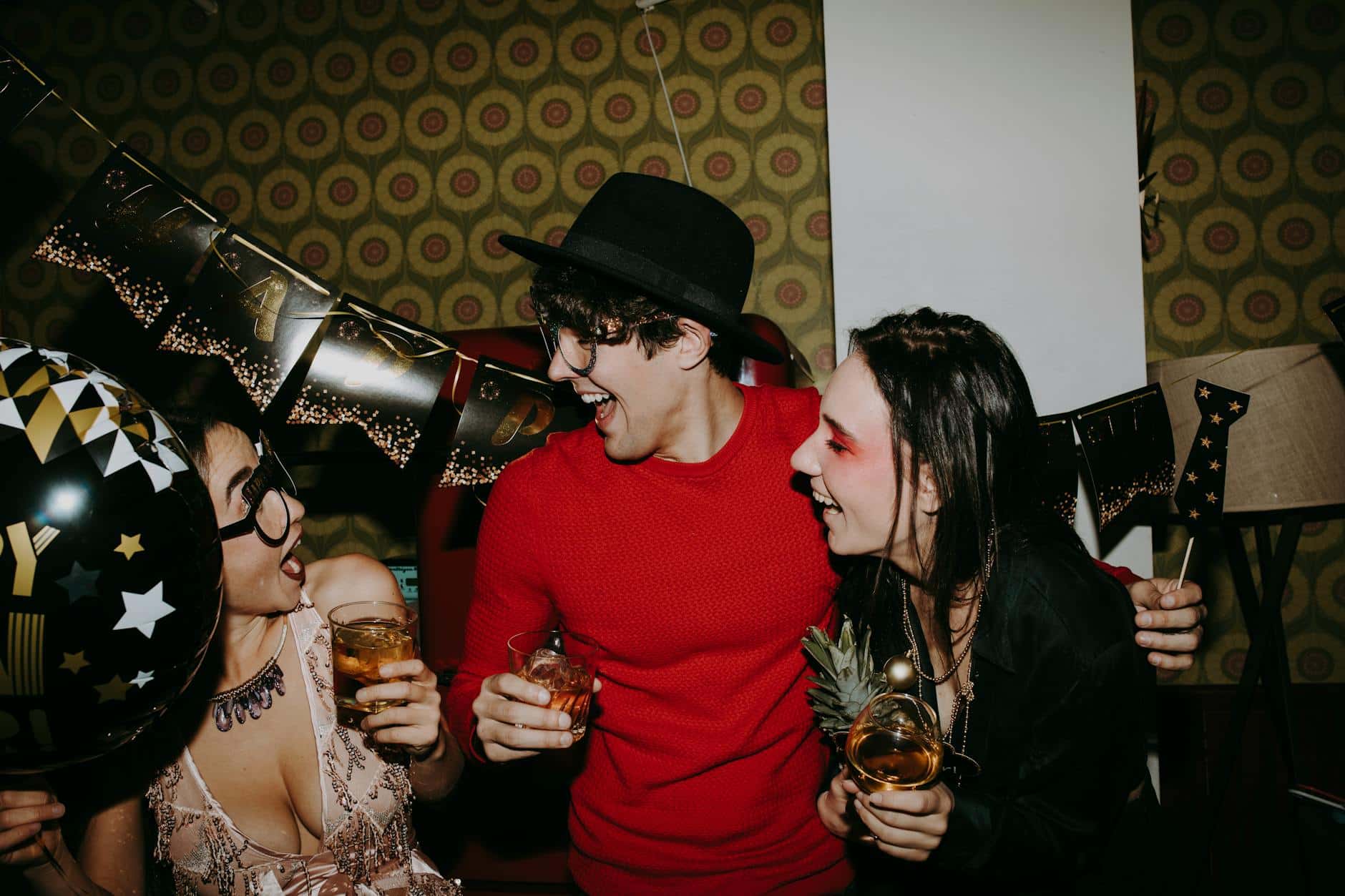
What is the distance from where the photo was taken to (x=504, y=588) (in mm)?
1712

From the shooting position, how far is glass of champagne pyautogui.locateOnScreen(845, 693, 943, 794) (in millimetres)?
1196

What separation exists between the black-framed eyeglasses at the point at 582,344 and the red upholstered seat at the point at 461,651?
427mm

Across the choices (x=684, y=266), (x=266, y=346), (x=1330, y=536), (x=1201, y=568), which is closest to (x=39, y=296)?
(x=266, y=346)

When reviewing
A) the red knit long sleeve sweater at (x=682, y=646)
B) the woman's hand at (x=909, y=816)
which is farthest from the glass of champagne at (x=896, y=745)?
the red knit long sleeve sweater at (x=682, y=646)

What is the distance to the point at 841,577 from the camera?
1.72 m

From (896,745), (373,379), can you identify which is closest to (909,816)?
(896,745)

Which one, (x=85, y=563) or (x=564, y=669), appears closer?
(x=85, y=563)

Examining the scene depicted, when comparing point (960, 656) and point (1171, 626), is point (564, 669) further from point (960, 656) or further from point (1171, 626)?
point (1171, 626)

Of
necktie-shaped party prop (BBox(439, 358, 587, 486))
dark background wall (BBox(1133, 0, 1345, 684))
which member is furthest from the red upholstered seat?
dark background wall (BBox(1133, 0, 1345, 684))

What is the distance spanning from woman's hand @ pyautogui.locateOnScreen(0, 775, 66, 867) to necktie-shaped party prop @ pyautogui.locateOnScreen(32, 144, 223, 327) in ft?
2.79

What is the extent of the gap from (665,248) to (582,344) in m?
0.26

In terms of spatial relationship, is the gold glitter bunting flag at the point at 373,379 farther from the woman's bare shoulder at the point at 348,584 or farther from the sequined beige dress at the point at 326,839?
the sequined beige dress at the point at 326,839

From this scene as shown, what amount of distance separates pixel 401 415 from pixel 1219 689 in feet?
9.28

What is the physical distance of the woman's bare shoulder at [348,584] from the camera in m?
1.80
